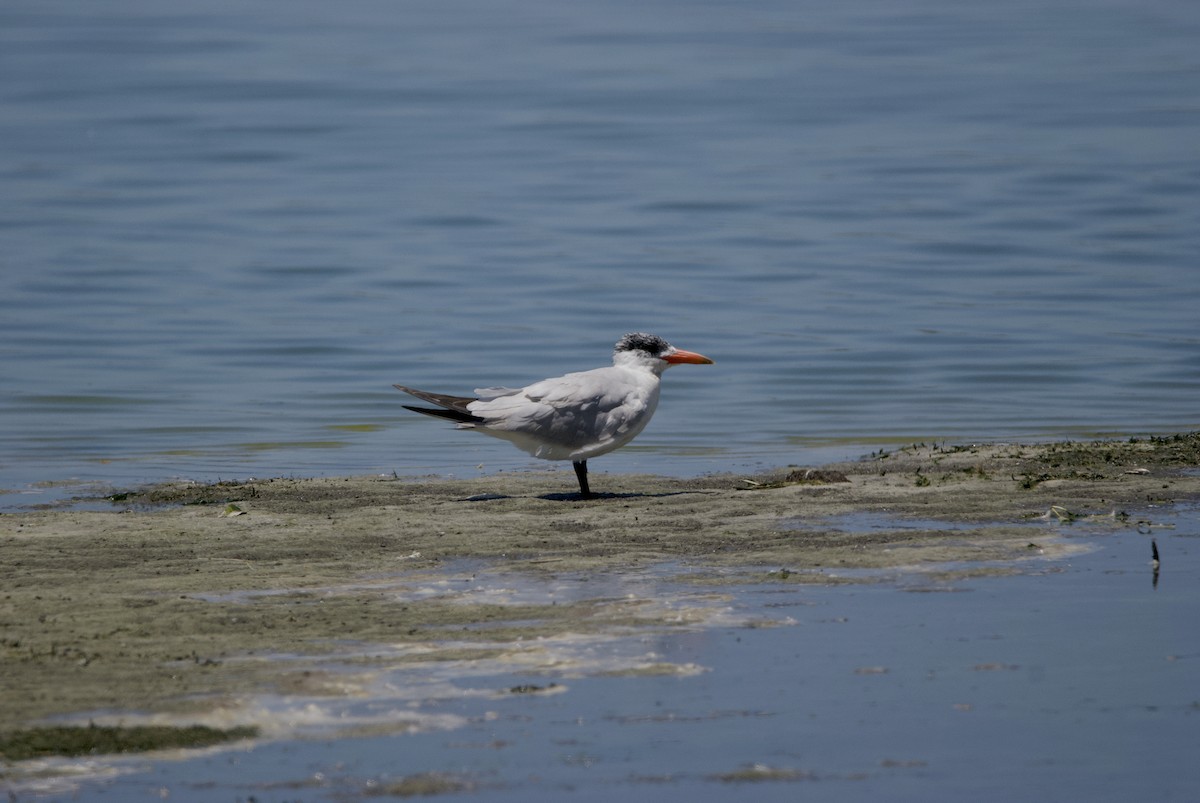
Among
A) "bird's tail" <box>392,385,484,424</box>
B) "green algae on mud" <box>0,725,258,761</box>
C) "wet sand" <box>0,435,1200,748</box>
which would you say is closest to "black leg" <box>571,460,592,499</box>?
"wet sand" <box>0,435,1200,748</box>

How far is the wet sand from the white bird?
270 millimetres

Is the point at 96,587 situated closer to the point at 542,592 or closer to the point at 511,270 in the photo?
the point at 542,592

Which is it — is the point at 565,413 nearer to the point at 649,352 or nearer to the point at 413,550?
the point at 649,352

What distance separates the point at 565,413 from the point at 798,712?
Answer: 426 cm

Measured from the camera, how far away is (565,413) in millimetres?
8516

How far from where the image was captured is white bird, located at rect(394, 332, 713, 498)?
8.52 m

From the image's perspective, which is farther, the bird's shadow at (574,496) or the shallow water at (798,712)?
the bird's shadow at (574,496)

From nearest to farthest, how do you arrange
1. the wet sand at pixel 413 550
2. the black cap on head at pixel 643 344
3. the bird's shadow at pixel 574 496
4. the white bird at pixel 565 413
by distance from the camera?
the wet sand at pixel 413 550, the bird's shadow at pixel 574 496, the white bird at pixel 565 413, the black cap on head at pixel 643 344

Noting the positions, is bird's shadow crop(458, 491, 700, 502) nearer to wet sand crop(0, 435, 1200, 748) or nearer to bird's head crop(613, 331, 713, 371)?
wet sand crop(0, 435, 1200, 748)

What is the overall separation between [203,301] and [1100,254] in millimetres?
10903

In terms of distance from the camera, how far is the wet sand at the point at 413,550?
4.88 metres

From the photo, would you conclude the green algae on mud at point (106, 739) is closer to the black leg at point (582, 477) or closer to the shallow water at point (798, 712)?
the shallow water at point (798, 712)

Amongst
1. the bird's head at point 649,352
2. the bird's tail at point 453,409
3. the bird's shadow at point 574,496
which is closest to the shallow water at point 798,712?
the bird's shadow at point 574,496

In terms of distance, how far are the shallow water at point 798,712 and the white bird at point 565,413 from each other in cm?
289
